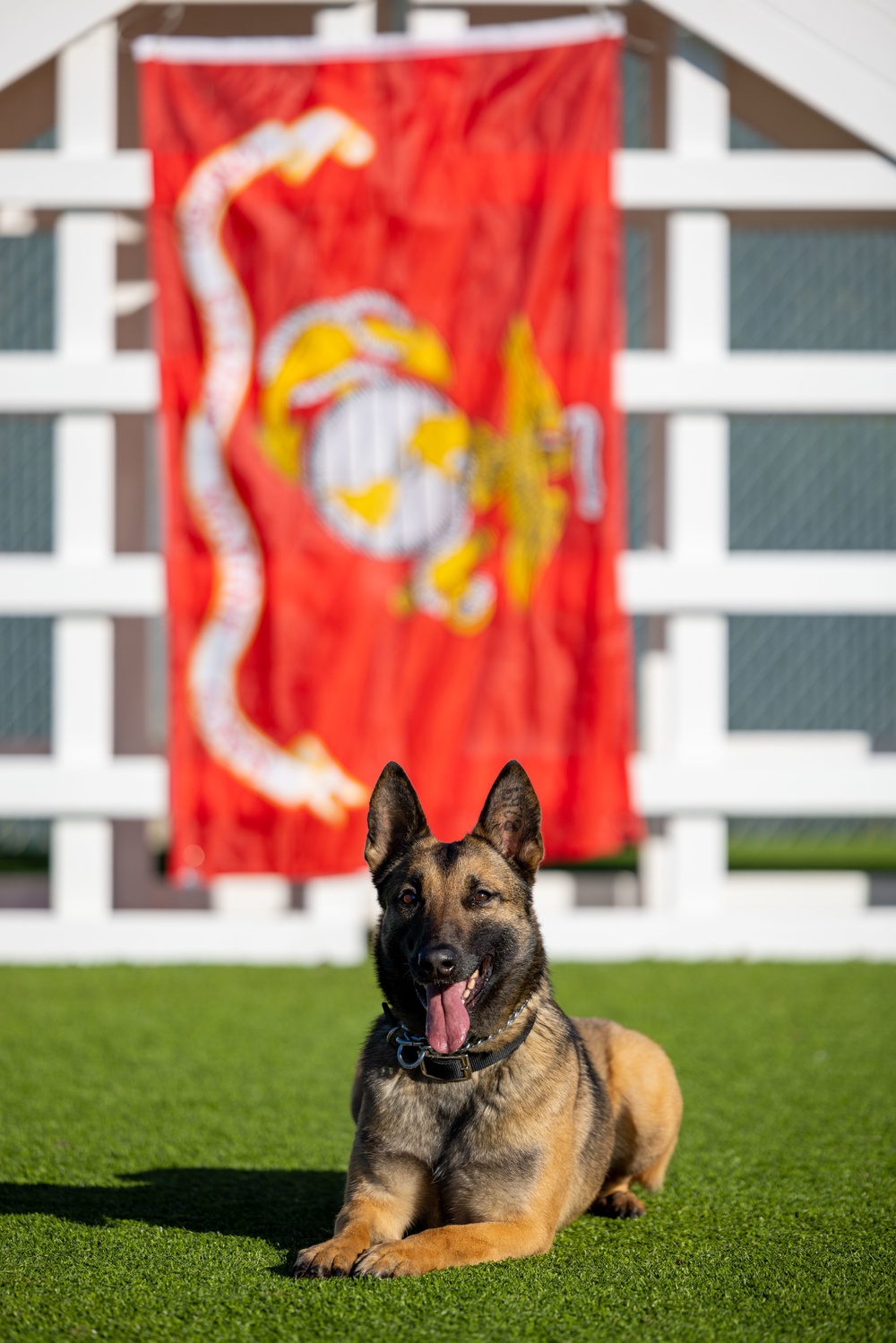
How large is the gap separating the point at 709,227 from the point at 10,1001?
5125 mm

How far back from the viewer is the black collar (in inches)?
123

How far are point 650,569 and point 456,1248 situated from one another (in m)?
4.72

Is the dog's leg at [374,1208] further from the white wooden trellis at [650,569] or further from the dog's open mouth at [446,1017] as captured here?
the white wooden trellis at [650,569]

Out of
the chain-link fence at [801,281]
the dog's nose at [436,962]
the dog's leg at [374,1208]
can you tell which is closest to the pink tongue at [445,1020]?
the dog's nose at [436,962]

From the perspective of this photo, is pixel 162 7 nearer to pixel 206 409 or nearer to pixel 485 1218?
pixel 206 409

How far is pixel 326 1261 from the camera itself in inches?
110

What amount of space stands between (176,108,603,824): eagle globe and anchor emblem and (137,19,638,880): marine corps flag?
1cm

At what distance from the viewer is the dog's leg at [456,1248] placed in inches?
109

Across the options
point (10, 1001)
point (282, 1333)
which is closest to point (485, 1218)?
point (282, 1333)

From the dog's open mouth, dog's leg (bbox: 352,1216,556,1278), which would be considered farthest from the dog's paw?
the dog's open mouth

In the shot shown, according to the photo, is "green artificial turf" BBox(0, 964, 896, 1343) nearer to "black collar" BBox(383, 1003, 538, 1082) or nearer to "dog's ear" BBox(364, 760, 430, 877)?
"black collar" BBox(383, 1003, 538, 1082)

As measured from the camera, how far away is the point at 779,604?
7.20m

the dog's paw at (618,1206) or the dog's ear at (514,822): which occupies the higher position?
the dog's ear at (514,822)

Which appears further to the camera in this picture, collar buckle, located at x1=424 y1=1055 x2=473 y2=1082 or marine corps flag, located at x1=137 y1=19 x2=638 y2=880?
marine corps flag, located at x1=137 y1=19 x2=638 y2=880
